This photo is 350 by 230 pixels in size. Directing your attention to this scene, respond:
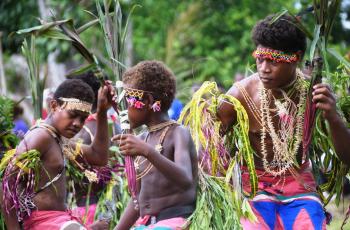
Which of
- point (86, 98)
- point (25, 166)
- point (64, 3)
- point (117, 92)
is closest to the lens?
point (117, 92)

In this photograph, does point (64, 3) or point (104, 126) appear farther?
point (64, 3)

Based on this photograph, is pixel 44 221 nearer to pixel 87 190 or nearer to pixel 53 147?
pixel 53 147

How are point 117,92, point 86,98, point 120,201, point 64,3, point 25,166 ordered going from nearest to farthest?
point 117,92 < point 25,166 < point 86,98 < point 120,201 < point 64,3

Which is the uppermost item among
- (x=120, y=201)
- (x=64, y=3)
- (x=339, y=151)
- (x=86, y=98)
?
(x=64, y=3)

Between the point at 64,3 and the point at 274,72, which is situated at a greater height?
the point at 64,3

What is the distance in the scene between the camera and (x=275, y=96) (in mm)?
6363

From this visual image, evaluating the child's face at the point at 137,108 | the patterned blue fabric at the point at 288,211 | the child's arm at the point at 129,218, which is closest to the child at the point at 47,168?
the child's face at the point at 137,108

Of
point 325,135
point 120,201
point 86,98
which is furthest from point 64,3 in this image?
point 325,135

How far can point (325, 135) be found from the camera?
639cm

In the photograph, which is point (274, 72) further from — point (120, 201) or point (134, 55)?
point (134, 55)

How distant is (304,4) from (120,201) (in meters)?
8.67

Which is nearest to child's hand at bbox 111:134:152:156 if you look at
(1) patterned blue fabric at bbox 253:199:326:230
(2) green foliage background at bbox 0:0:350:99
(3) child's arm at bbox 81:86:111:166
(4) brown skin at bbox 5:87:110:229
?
(4) brown skin at bbox 5:87:110:229

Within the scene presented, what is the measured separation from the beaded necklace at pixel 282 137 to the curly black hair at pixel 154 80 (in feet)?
2.46

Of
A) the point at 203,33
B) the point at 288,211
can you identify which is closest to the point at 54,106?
the point at 288,211
